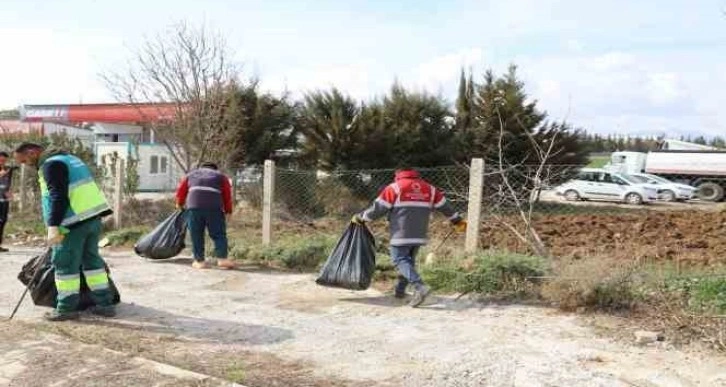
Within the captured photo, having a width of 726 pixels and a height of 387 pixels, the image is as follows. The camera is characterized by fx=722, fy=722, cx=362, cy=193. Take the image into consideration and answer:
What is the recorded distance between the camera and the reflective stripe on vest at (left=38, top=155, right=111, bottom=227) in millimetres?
6176

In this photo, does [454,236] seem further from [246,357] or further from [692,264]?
[246,357]

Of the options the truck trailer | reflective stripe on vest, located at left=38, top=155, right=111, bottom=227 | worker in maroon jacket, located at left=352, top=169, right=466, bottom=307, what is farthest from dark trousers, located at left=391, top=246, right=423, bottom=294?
the truck trailer

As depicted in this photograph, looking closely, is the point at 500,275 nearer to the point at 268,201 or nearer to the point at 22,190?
the point at 268,201

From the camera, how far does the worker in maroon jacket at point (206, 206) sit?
29.9 ft

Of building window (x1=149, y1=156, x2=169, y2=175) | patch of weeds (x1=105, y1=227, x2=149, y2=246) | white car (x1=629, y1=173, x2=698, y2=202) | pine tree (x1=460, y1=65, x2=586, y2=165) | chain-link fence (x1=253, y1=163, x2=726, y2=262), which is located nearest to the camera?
chain-link fence (x1=253, y1=163, x2=726, y2=262)

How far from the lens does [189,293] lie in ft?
25.4

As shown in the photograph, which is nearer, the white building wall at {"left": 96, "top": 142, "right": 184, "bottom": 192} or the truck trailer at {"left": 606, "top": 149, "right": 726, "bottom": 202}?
the white building wall at {"left": 96, "top": 142, "right": 184, "bottom": 192}

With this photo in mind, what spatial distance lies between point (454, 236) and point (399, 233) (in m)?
3.47

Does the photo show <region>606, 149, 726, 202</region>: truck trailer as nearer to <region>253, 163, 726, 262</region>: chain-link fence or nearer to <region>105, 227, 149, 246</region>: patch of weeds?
<region>253, 163, 726, 262</region>: chain-link fence

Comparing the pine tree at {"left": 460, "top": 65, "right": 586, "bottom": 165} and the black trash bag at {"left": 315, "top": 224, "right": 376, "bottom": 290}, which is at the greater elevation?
the pine tree at {"left": 460, "top": 65, "right": 586, "bottom": 165}

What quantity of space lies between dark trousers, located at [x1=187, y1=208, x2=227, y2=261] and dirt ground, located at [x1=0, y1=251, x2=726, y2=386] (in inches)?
58.9

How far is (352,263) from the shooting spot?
723 cm

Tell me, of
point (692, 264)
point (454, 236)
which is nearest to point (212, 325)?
point (454, 236)

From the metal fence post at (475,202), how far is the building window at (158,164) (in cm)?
1922
